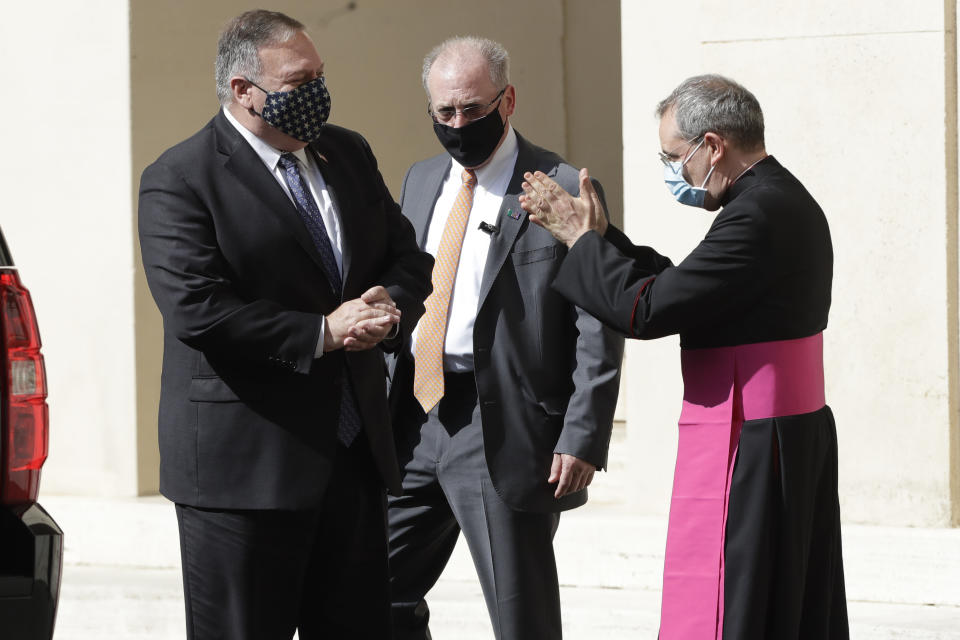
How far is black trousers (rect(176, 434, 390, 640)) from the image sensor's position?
3139mm

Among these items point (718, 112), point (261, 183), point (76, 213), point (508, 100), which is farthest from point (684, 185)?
point (76, 213)

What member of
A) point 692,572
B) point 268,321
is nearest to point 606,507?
point 692,572

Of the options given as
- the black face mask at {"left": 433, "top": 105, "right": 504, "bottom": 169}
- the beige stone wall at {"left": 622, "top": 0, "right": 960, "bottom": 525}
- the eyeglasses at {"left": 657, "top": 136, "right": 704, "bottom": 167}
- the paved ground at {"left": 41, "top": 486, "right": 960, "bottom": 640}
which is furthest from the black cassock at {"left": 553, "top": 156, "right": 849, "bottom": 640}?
the beige stone wall at {"left": 622, "top": 0, "right": 960, "bottom": 525}

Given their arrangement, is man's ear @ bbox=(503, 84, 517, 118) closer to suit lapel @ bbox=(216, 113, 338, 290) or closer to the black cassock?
the black cassock

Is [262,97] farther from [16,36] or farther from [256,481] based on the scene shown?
[16,36]

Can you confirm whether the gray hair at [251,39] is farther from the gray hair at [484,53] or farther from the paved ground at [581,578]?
the paved ground at [581,578]

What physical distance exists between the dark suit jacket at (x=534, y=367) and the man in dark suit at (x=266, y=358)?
1.99ft

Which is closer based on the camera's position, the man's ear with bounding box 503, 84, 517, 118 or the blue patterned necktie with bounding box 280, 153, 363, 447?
the blue patterned necktie with bounding box 280, 153, 363, 447

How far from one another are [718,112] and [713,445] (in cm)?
74

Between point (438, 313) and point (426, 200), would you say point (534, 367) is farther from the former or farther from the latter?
point (426, 200)

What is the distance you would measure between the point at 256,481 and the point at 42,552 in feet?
1.48

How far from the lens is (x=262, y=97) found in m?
3.22

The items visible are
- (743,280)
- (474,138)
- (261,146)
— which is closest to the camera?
(743,280)

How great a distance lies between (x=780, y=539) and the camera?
3.21 m
